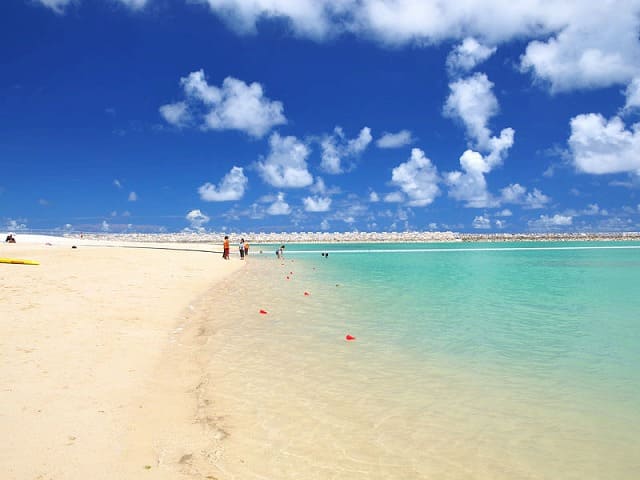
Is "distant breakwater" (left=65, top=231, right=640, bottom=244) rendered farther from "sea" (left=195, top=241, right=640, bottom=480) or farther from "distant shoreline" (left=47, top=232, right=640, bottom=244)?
"sea" (left=195, top=241, right=640, bottom=480)

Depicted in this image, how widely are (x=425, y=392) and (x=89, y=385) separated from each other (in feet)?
15.6

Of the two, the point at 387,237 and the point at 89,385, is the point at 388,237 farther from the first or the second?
the point at 89,385

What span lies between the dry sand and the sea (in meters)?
0.68

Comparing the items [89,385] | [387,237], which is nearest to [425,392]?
[89,385]

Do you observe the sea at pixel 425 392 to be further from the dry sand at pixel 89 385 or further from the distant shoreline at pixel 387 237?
the distant shoreline at pixel 387 237

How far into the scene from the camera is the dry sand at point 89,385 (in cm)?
426

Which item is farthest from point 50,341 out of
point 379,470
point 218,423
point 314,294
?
point 314,294

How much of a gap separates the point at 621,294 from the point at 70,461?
20.5 metres

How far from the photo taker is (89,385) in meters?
6.22

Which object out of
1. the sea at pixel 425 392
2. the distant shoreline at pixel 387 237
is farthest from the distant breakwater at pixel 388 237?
the sea at pixel 425 392

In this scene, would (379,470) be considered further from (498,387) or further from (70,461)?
(498,387)

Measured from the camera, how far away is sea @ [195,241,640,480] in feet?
15.4

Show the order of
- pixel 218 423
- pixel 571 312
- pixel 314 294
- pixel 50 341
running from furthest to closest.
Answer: pixel 314 294, pixel 571 312, pixel 50 341, pixel 218 423

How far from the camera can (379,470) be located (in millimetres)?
4504
